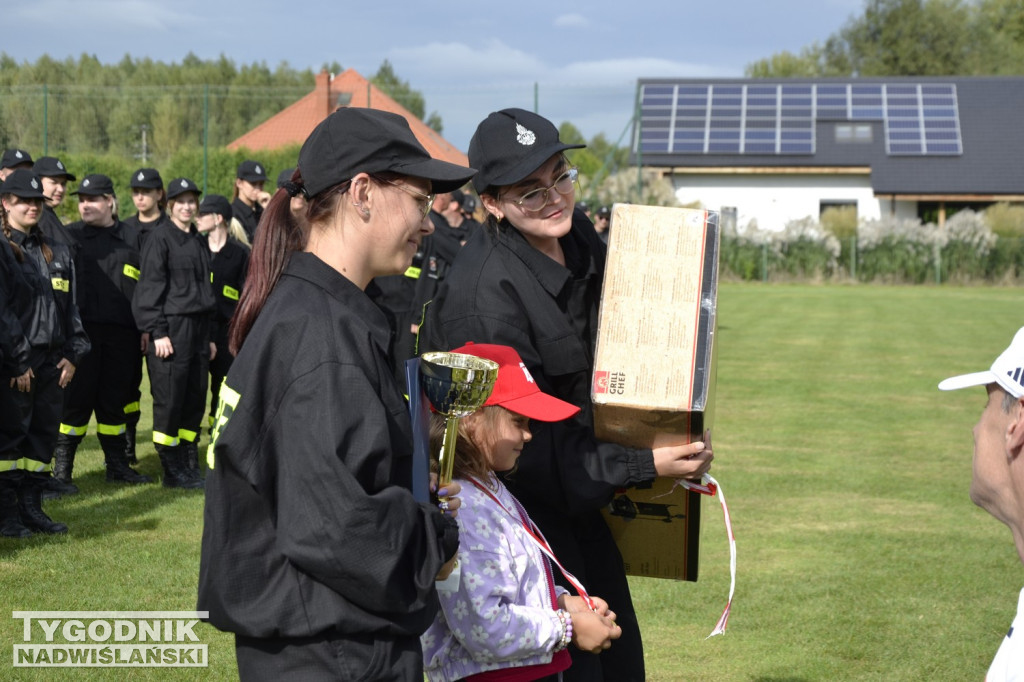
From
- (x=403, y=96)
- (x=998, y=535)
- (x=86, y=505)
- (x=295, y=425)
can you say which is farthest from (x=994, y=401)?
(x=403, y=96)

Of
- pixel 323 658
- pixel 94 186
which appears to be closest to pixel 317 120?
pixel 94 186

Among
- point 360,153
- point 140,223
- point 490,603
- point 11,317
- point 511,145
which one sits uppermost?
point 511,145

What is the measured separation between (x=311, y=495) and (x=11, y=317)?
5.55 m

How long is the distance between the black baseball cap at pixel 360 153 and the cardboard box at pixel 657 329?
829 millimetres

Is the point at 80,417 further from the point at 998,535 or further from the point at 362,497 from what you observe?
the point at 362,497

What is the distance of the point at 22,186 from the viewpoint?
7.46 meters

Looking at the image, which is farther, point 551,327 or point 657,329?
point 551,327

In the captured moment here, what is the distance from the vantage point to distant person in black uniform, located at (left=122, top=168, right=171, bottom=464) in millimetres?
9406

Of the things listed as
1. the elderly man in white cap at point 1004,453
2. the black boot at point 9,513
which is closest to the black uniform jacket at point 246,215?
the black boot at point 9,513

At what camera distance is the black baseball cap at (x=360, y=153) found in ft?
7.58

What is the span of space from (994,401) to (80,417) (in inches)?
324

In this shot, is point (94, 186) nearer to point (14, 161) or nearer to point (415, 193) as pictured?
point (14, 161)

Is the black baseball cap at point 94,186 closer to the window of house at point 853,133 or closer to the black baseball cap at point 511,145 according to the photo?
the black baseball cap at point 511,145

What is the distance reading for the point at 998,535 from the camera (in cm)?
757
